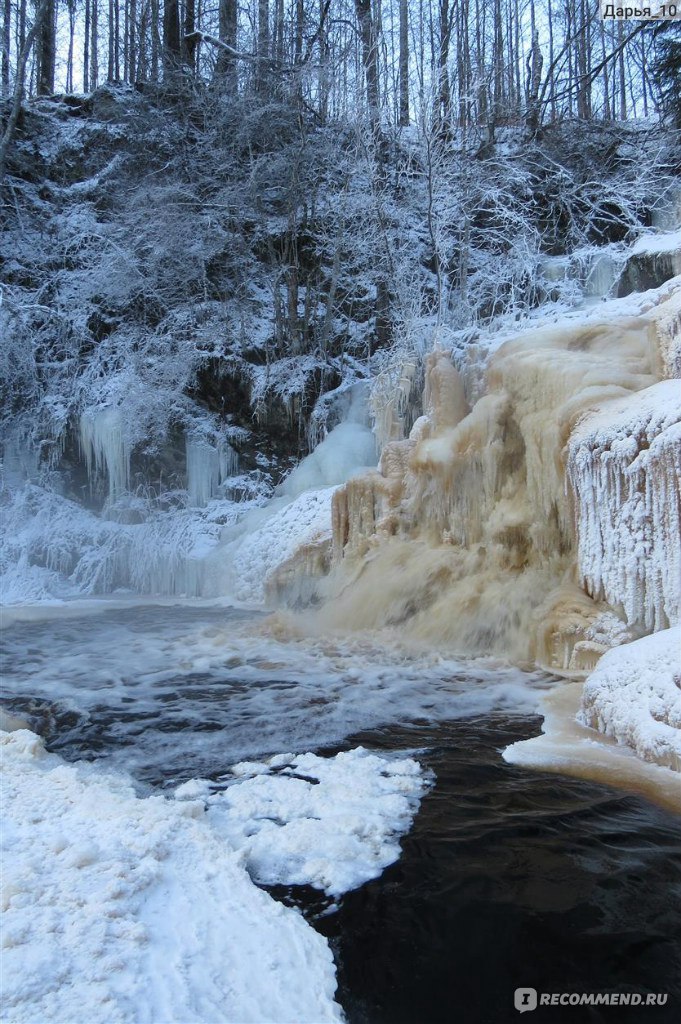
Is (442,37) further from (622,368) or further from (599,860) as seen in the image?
(599,860)

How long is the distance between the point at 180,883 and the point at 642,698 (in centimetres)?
243

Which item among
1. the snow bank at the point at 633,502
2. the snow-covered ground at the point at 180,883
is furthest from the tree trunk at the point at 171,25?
the snow-covered ground at the point at 180,883

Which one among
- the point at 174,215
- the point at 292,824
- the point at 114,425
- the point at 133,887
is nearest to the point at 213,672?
the point at 292,824

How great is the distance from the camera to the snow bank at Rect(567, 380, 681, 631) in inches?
189

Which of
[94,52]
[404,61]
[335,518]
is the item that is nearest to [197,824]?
[335,518]

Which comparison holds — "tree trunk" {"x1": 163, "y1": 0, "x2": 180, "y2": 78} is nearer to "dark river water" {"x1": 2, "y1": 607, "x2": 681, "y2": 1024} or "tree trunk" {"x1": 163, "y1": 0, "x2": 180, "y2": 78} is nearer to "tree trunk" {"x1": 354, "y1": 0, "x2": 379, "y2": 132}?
"tree trunk" {"x1": 354, "y1": 0, "x2": 379, "y2": 132}

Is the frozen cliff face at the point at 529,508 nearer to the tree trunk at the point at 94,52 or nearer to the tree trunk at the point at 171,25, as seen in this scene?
the tree trunk at the point at 171,25

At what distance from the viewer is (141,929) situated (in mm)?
1786

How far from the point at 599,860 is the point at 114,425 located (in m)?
11.4

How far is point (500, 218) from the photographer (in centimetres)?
1338

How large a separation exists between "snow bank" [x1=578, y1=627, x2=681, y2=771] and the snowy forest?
22 millimetres

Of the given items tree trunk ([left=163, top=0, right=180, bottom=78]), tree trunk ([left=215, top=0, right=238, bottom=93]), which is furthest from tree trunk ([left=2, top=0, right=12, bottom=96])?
tree trunk ([left=215, top=0, right=238, bottom=93])

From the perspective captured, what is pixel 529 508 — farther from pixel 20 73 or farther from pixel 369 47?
pixel 20 73

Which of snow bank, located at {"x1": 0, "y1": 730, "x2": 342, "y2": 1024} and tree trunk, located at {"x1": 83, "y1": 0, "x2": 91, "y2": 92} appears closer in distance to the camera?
snow bank, located at {"x1": 0, "y1": 730, "x2": 342, "y2": 1024}
